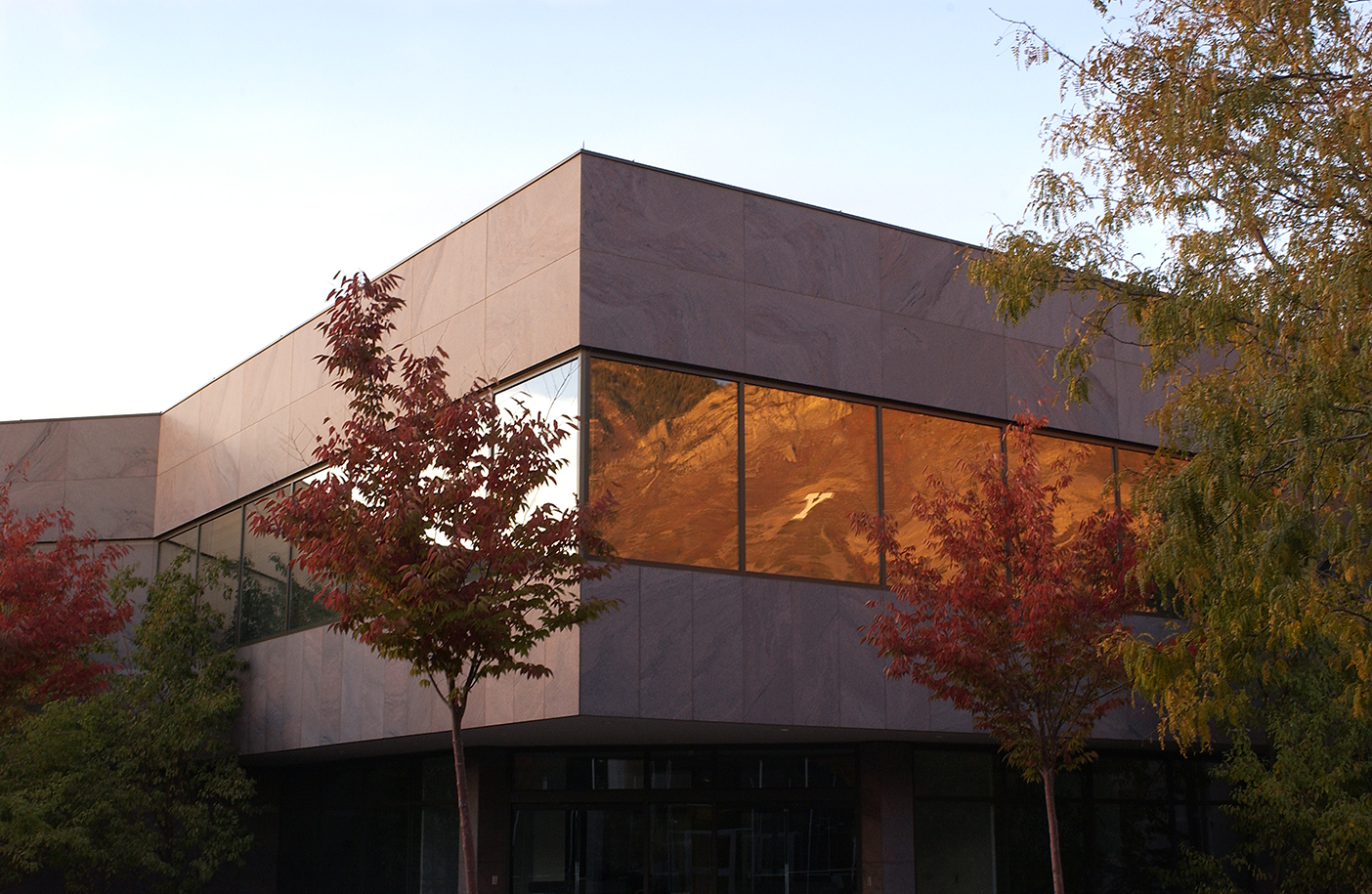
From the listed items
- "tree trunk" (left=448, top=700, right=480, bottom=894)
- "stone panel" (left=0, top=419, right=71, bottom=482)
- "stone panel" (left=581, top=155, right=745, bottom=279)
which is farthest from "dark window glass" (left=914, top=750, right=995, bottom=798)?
"stone panel" (left=0, top=419, right=71, bottom=482)

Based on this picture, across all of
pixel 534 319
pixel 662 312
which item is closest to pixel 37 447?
pixel 534 319

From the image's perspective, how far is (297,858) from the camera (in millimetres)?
24406

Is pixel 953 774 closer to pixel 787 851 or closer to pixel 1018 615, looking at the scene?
pixel 787 851

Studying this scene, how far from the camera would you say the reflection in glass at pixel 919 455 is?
17.3m

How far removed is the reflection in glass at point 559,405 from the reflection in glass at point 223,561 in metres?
8.35

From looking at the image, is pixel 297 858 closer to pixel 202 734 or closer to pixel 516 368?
pixel 202 734

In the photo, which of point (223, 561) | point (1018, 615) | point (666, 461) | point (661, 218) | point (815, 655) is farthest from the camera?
point (223, 561)

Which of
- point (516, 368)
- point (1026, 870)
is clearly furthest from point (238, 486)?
point (1026, 870)

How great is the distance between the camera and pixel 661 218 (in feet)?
52.9

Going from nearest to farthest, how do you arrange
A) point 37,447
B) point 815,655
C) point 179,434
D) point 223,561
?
point 815,655
point 223,561
point 179,434
point 37,447

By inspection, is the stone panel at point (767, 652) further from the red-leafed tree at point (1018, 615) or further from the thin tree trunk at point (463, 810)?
the thin tree trunk at point (463, 810)

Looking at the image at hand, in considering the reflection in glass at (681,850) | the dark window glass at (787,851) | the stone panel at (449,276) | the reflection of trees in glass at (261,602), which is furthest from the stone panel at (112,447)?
the dark window glass at (787,851)

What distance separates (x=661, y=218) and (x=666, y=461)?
2.78m

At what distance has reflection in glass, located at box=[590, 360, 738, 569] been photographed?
50.4ft
